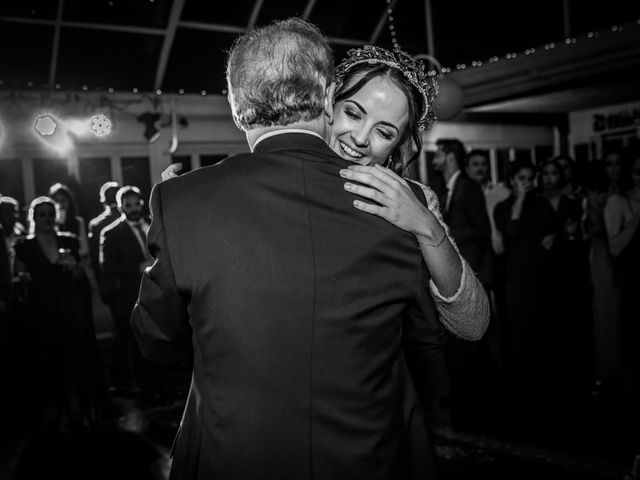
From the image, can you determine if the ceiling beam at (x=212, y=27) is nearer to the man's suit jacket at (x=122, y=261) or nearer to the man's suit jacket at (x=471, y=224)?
the man's suit jacket at (x=122, y=261)

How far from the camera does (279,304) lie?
1167mm

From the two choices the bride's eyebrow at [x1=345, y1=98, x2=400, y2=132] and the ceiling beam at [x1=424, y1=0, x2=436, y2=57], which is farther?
the ceiling beam at [x1=424, y1=0, x2=436, y2=57]

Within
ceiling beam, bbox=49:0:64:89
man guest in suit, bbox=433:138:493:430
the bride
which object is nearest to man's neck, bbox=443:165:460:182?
man guest in suit, bbox=433:138:493:430

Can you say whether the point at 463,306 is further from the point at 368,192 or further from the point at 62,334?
the point at 62,334

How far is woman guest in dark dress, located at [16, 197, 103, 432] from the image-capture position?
14.5 feet

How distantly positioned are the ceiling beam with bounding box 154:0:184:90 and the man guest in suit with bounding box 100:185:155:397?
3.95m

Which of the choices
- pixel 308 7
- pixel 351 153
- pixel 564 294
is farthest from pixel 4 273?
pixel 308 7

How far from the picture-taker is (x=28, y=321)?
179 inches

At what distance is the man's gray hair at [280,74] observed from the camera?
47.5 inches

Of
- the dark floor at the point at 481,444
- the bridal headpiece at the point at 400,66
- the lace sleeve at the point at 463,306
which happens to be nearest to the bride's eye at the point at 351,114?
the bridal headpiece at the point at 400,66

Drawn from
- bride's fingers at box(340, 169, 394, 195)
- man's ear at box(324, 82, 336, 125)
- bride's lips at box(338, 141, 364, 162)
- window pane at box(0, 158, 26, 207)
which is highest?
window pane at box(0, 158, 26, 207)

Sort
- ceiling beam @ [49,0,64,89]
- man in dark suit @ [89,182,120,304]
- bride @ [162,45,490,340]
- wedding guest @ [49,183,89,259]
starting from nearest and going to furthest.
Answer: bride @ [162,45,490,340]
man in dark suit @ [89,182,120,304]
wedding guest @ [49,183,89,259]
ceiling beam @ [49,0,64,89]

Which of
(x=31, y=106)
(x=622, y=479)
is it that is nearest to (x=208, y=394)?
(x=622, y=479)

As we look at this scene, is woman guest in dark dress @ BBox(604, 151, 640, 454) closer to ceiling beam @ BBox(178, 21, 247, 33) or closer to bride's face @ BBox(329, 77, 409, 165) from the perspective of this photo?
bride's face @ BBox(329, 77, 409, 165)
